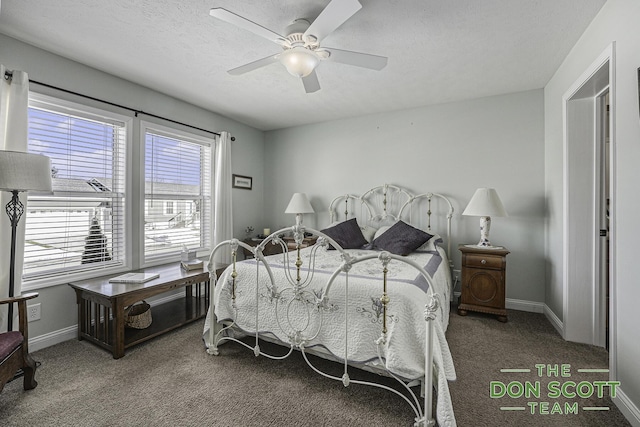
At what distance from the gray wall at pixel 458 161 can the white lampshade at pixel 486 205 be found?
494 mm

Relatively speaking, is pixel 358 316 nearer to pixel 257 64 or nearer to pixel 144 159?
pixel 257 64

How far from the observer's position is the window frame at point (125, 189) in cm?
240

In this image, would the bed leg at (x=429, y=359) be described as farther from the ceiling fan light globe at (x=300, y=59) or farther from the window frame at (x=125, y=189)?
the window frame at (x=125, y=189)

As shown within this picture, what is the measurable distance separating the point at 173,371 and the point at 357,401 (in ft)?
4.35

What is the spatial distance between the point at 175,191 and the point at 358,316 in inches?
114

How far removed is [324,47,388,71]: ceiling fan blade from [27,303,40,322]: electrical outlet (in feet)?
10.2

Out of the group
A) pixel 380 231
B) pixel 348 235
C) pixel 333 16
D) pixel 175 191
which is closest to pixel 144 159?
pixel 175 191

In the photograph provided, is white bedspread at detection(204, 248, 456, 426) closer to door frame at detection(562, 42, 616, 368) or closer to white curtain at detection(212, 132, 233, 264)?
door frame at detection(562, 42, 616, 368)

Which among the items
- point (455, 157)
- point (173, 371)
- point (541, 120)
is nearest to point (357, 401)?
point (173, 371)

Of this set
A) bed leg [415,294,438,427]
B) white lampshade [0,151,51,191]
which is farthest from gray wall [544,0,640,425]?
white lampshade [0,151,51,191]

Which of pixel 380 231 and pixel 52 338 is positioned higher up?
pixel 380 231

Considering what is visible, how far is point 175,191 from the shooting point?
3.59 meters

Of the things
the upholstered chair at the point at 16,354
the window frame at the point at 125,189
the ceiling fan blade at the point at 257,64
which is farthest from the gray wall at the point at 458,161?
the upholstered chair at the point at 16,354

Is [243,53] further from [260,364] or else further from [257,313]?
[260,364]
